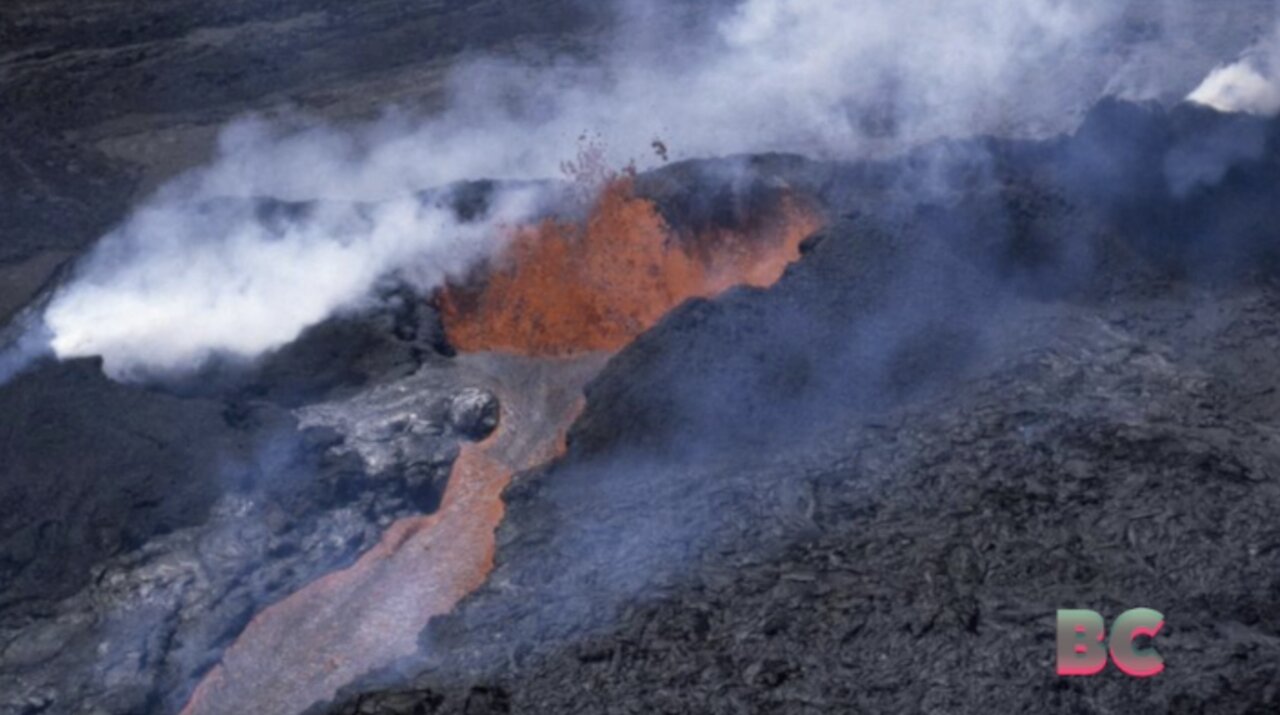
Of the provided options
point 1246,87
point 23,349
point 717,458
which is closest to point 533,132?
point 23,349

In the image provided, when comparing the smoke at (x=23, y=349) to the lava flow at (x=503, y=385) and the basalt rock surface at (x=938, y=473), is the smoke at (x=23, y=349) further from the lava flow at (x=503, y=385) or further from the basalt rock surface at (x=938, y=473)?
the basalt rock surface at (x=938, y=473)

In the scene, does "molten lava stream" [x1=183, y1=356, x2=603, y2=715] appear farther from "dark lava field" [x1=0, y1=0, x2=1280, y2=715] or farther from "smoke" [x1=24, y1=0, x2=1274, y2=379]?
"smoke" [x1=24, y1=0, x2=1274, y2=379]

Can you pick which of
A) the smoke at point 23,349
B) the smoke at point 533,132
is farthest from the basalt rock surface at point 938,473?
the smoke at point 23,349

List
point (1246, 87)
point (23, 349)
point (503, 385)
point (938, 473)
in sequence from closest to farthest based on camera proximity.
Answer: point (938, 473), point (503, 385), point (23, 349), point (1246, 87)

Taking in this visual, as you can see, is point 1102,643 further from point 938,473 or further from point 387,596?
point 387,596

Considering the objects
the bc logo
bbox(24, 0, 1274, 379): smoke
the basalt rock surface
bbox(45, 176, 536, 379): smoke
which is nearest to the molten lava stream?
the basalt rock surface

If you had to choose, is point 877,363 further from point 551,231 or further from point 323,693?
point 323,693
